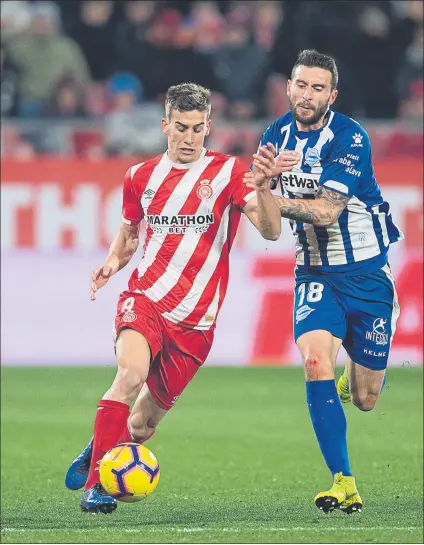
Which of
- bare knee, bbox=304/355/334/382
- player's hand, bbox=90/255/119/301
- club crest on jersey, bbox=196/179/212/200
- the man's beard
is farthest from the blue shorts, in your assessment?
player's hand, bbox=90/255/119/301

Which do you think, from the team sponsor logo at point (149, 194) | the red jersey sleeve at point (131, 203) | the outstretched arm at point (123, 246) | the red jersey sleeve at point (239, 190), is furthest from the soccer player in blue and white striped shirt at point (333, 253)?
the outstretched arm at point (123, 246)

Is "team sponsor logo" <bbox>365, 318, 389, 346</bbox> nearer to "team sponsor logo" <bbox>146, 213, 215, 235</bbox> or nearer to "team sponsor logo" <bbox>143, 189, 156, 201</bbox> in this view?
"team sponsor logo" <bbox>146, 213, 215, 235</bbox>

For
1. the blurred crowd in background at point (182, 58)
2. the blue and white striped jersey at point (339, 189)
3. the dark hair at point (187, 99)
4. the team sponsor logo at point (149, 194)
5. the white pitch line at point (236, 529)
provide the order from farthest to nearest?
1. the blurred crowd in background at point (182, 58)
2. the team sponsor logo at point (149, 194)
3. the blue and white striped jersey at point (339, 189)
4. the dark hair at point (187, 99)
5. the white pitch line at point (236, 529)

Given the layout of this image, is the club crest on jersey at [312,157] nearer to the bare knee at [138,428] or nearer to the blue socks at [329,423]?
the blue socks at [329,423]

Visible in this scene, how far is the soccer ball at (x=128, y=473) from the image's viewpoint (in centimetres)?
668

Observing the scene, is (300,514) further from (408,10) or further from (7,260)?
(408,10)

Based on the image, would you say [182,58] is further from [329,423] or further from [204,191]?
[329,423]

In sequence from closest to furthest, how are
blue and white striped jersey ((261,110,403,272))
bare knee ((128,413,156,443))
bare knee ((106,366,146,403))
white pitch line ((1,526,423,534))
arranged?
white pitch line ((1,526,423,534))
bare knee ((106,366,146,403))
blue and white striped jersey ((261,110,403,272))
bare knee ((128,413,156,443))

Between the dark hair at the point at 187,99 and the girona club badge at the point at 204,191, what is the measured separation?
0.43 meters

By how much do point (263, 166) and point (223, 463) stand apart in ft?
11.5

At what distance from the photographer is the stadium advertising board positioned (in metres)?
13.9

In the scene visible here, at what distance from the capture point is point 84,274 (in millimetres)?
13938

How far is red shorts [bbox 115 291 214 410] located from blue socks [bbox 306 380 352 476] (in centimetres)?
71

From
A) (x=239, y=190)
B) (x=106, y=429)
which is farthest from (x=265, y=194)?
(x=106, y=429)
